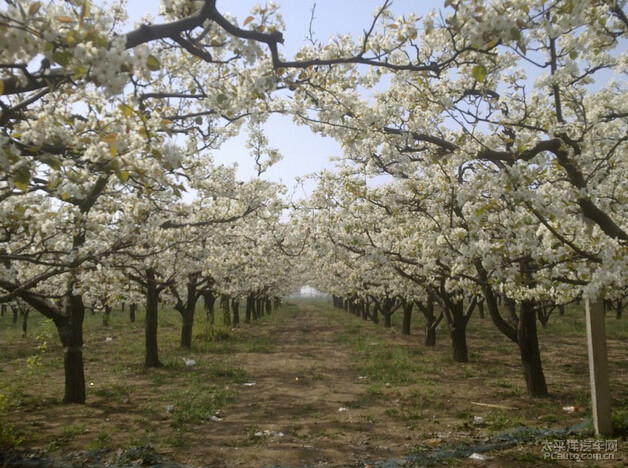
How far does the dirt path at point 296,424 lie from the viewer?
26.4ft

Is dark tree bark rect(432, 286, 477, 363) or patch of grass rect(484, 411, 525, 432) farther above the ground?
dark tree bark rect(432, 286, 477, 363)

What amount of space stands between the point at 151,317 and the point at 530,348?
1228cm

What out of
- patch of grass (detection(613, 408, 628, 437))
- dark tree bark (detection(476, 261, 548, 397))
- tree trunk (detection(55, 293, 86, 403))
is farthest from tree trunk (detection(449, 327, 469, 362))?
tree trunk (detection(55, 293, 86, 403))

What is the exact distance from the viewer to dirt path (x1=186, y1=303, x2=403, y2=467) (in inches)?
317

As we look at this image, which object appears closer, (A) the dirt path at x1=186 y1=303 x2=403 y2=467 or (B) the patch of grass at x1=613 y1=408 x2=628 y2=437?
(B) the patch of grass at x1=613 y1=408 x2=628 y2=437

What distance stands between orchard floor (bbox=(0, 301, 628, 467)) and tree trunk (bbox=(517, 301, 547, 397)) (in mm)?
464

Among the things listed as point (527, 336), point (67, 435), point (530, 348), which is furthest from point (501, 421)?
point (67, 435)

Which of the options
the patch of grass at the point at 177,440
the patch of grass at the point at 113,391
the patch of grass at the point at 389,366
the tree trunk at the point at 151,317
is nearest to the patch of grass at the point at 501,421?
the patch of grass at the point at 389,366

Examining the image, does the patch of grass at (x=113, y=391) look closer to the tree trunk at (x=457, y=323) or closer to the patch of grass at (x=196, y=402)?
the patch of grass at (x=196, y=402)

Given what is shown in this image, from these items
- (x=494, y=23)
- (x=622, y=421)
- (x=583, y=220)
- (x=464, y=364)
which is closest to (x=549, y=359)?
(x=464, y=364)

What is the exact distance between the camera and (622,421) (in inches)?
315

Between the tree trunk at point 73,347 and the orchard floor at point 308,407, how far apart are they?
14.6 inches

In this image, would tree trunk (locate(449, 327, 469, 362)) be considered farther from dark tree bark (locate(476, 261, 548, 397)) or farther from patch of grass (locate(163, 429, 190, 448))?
patch of grass (locate(163, 429, 190, 448))

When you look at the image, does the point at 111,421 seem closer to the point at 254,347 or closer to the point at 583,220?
the point at 583,220
